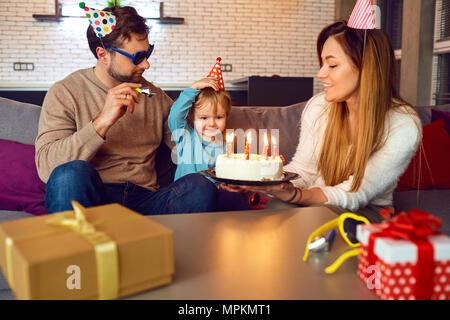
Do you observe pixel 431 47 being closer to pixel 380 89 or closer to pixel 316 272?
pixel 380 89

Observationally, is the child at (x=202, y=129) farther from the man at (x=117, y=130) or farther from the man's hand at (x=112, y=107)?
the man's hand at (x=112, y=107)

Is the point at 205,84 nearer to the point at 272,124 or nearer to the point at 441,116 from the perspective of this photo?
the point at 272,124

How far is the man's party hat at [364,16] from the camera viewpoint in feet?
5.24

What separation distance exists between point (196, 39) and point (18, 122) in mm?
5354

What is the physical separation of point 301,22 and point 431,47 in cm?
294

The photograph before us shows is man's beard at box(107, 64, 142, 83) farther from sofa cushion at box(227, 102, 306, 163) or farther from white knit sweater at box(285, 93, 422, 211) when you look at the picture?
white knit sweater at box(285, 93, 422, 211)

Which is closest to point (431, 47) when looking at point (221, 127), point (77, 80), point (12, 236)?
point (221, 127)

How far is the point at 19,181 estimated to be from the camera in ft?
6.43

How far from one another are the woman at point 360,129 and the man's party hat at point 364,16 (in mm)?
39

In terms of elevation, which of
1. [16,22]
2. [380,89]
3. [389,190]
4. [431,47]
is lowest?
[389,190]

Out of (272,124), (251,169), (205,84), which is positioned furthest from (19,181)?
(272,124)

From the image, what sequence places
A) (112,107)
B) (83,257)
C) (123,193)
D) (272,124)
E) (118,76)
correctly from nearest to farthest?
(83,257) → (112,107) → (123,193) → (118,76) → (272,124)

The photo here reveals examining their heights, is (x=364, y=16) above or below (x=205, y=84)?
above

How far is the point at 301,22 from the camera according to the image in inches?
295
